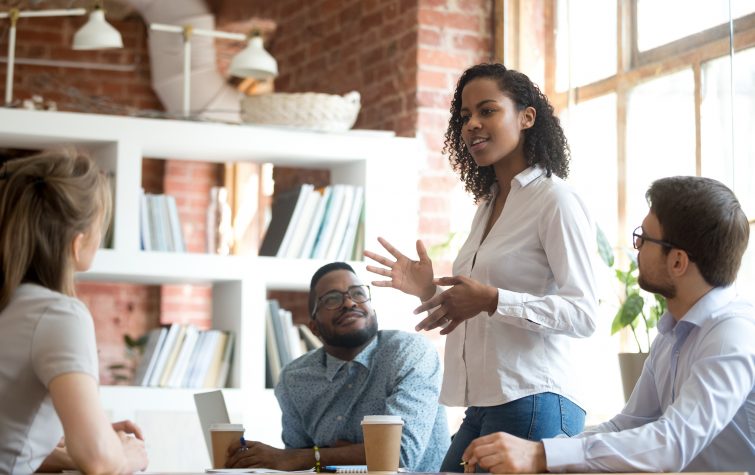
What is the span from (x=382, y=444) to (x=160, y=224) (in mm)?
2456

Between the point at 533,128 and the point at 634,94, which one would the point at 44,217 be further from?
the point at 634,94

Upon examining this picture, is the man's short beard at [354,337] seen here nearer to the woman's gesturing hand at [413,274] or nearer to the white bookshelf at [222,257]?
the woman's gesturing hand at [413,274]

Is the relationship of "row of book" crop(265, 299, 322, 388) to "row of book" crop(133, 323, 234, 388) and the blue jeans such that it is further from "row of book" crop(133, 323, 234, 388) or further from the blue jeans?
the blue jeans

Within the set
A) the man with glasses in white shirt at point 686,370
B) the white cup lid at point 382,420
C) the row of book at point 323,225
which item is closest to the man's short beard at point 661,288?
the man with glasses in white shirt at point 686,370

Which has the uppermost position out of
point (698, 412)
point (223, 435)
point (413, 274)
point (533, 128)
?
point (533, 128)

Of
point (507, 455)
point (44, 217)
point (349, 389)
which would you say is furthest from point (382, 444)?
point (349, 389)

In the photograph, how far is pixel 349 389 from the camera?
2957 millimetres

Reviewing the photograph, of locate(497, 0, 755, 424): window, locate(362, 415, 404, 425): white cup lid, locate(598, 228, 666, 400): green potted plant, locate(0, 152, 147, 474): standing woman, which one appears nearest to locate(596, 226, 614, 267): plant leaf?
locate(598, 228, 666, 400): green potted plant

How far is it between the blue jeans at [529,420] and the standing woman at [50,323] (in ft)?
2.54

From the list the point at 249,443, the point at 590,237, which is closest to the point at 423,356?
the point at 249,443

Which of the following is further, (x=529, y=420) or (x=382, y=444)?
(x=529, y=420)

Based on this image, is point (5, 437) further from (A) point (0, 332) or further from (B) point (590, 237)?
(B) point (590, 237)

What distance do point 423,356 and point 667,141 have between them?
1.31 meters

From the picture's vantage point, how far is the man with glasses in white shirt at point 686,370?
1.74 meters
